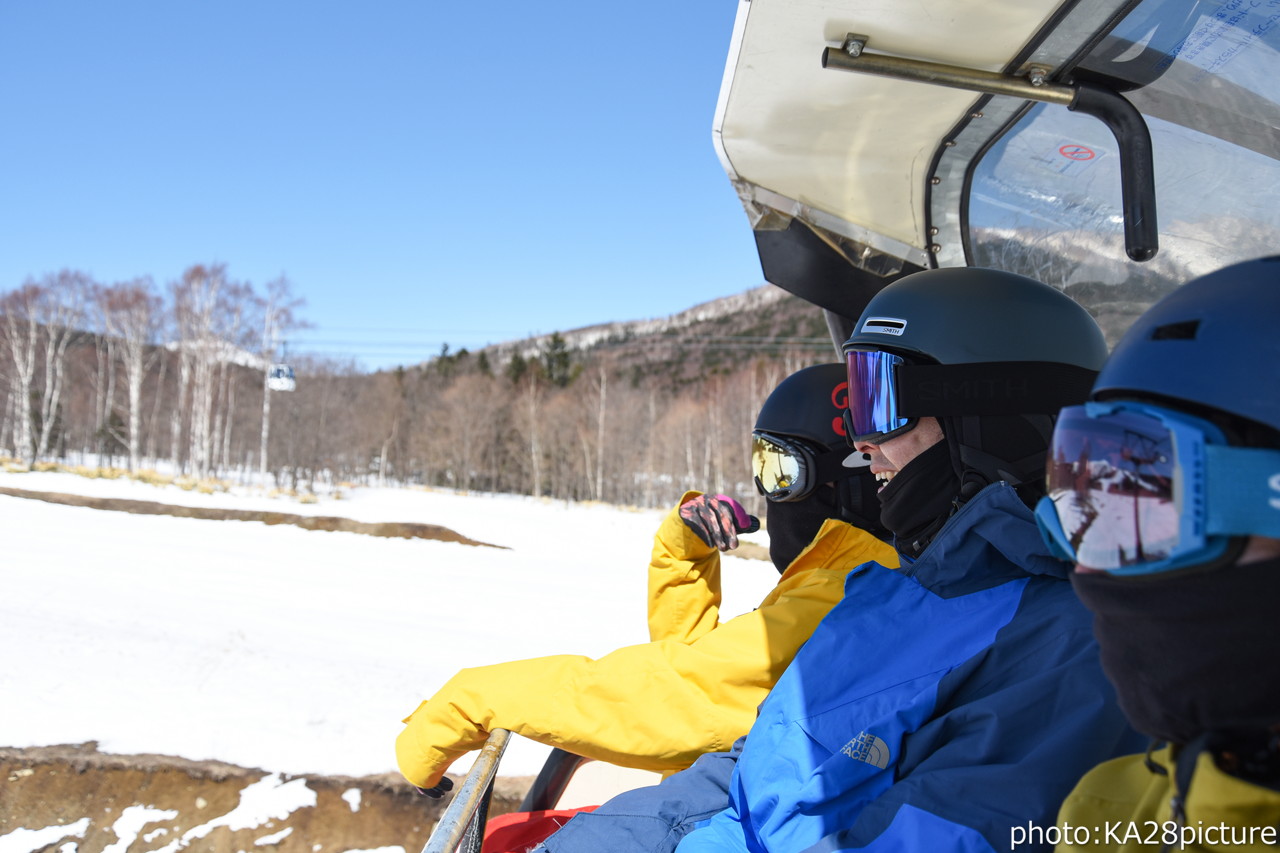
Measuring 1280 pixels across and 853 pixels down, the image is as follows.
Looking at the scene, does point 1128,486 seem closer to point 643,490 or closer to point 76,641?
point 76,641

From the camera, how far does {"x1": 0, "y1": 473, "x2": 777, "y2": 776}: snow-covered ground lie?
14.3 feet

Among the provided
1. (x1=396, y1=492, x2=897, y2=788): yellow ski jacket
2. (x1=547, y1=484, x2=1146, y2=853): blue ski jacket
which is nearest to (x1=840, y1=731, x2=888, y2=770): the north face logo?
(x1=547, y1=484, x2=1146, y2=853): blue ski jacket

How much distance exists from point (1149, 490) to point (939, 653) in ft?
1.89

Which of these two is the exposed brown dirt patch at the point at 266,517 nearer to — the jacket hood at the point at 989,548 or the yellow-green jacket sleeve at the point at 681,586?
the yellow-green jacket sleeve at the point at 681,586

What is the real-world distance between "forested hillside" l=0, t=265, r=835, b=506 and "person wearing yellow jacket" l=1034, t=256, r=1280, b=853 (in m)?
33.3

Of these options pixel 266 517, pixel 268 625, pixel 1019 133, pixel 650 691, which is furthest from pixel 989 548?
pixel 266 517

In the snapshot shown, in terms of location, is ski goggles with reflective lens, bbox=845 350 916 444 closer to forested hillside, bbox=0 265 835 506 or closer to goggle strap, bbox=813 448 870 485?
goggle strap, bbox=813 448 870 485

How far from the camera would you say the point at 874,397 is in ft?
5.88

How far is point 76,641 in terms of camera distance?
5980 mm

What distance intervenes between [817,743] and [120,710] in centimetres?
474

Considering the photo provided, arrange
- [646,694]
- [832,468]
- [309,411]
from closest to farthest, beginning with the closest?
[646,694], [832,468], [309,411]

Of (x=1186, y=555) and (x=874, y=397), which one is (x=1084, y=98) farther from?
(x=1186, y=555)

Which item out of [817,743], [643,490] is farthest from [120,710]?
[643,490]

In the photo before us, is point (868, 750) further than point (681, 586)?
No
